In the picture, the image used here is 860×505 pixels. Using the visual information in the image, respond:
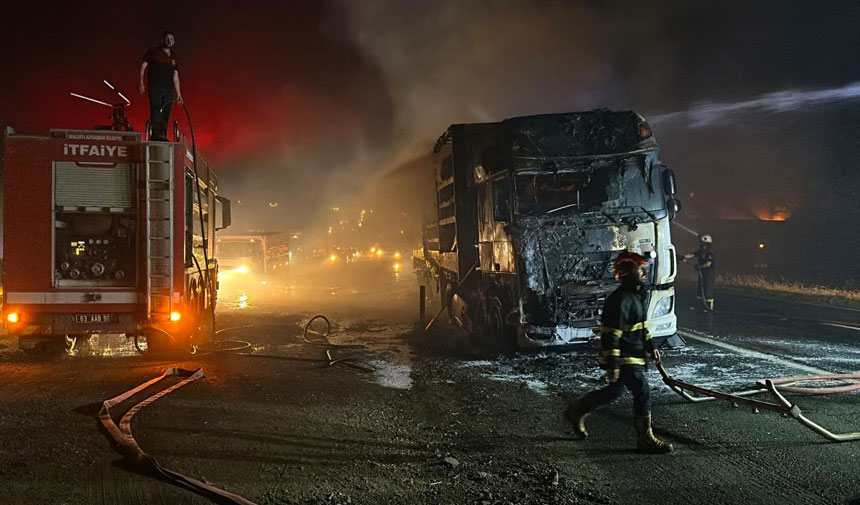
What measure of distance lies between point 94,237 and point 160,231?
43.9 inches

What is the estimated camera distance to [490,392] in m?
6.70

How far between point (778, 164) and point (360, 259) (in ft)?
107

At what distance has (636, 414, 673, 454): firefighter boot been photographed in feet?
14.7

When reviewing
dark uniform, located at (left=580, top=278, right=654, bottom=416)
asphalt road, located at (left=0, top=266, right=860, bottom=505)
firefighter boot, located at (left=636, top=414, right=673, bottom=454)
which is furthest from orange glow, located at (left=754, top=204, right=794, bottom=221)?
firefighter boot, located at (left=636, top=414, right=673, bottom=454)

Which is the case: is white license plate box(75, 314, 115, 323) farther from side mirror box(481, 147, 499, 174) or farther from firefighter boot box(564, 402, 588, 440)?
firefighter boot box(564, 402, 588, 440)

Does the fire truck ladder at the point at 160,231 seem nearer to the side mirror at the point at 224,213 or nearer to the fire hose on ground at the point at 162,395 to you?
the fire hose on ground at the point at 162,395

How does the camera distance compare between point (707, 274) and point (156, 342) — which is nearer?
point (156, 342)

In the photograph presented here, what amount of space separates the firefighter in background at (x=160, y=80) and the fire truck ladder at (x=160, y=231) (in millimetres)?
1208

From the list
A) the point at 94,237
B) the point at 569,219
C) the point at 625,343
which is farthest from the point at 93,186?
the point at 625,343

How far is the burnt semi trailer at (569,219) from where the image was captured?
816 centimetres

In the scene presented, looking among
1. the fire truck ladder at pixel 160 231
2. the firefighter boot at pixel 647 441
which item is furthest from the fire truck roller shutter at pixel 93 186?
the firefighter boot at pixel 647 441

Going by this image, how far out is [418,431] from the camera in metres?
5.22

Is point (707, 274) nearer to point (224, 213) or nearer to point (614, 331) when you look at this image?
point (614, 331)

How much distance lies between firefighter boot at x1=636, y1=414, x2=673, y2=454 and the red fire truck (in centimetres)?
651
